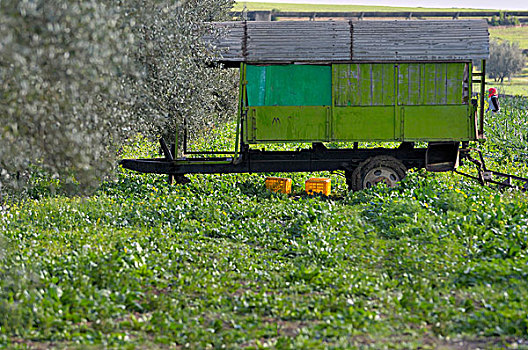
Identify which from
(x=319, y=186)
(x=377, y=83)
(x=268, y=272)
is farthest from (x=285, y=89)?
(x=268, y=272)

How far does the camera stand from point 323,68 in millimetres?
17016

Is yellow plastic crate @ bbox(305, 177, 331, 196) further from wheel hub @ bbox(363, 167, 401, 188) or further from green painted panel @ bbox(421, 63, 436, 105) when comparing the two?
green painted panel @ bbox(421, 63, 436, 105)

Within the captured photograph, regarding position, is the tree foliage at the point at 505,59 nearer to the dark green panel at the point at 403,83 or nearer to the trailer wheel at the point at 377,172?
the trailer wheel at the point at 377,172

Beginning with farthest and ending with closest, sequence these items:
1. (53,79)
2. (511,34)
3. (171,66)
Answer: (511,34)
(171,66)
(53,79)

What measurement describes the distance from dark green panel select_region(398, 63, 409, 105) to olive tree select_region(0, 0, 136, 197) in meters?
9.45

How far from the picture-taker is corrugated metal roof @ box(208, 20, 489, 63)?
16.8 m

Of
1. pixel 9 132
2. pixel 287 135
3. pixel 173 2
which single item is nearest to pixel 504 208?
pixel 287 135

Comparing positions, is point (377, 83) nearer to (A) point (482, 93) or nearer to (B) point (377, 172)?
(B) point (377, 172)

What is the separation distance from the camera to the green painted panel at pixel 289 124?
55.4 feet

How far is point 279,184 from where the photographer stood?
18047 mm

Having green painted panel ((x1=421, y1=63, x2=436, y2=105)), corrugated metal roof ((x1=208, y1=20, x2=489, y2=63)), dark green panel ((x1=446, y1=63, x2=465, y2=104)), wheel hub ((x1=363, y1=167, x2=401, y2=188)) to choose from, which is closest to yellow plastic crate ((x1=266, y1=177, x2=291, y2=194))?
wheel hub ((x1=363, y1=167, x2=401, y2=188))

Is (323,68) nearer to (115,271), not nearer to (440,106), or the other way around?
(440,106)

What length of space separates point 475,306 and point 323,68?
9.40 m

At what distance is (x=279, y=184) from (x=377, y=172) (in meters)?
2.54
